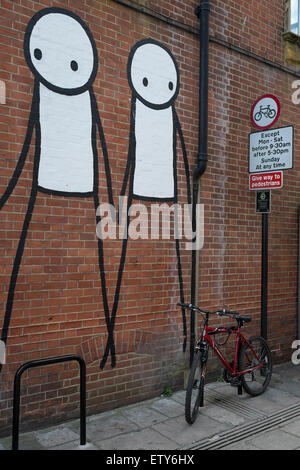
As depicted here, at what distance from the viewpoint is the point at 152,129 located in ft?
15.6

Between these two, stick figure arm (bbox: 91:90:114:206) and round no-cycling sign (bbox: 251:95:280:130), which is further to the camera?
round no-cycling sign (bbox: 251:95:280:130)

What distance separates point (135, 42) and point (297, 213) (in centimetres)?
356

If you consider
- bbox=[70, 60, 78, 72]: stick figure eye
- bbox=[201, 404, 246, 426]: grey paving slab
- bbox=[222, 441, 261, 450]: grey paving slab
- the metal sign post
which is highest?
bbox=[70, 60, 78, 72]: stick figure eye

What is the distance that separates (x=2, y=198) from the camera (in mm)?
3682

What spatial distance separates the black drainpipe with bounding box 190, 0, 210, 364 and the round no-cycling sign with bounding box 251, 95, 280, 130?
0.72 meters

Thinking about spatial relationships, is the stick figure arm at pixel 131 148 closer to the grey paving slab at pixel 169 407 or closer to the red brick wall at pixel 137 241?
the red brick wall at pixel 137 241

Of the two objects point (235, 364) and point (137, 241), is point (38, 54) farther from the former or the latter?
point (235, 364)

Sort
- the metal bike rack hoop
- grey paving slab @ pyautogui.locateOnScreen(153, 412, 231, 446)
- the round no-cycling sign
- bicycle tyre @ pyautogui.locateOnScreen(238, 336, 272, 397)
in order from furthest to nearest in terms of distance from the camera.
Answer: the round no-cycling sign, bicycle tyre @ pyautogui.locateOnScreen(238, 336, 272, 397), grey paving slab @ pyautogui.locateOnScreen(153, 412, 231, 446), the metal bike rack hoop

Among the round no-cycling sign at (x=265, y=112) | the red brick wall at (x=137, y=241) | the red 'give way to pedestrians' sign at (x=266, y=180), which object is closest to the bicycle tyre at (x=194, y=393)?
the red brick wall at (x=137, y=241)

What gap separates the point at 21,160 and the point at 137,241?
59.1 inches

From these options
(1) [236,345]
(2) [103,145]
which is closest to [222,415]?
(1) [236,345]

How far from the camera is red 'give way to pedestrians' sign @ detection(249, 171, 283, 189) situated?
4.98 m

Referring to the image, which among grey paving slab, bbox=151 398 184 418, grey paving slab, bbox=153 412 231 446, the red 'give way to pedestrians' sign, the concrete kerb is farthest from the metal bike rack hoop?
the red 'give way to pedestrians' sign

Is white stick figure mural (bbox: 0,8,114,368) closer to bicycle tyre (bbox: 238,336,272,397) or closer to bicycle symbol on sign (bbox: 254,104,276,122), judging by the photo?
bicycle tyre (bbox: 238,336,272,397)
